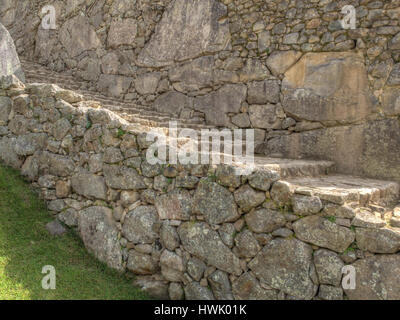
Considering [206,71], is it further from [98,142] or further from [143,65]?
[98,142]

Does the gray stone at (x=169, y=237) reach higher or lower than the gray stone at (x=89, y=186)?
lower

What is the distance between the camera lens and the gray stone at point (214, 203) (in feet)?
8.49

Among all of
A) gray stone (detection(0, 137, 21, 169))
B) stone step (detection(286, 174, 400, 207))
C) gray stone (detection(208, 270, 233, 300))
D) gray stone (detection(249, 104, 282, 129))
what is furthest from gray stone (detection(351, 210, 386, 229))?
gray stone (detection(0, 137, 21, 169))

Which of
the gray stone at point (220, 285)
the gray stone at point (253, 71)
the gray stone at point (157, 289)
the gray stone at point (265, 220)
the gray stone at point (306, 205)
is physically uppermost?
the gray stone at point (253, 71)

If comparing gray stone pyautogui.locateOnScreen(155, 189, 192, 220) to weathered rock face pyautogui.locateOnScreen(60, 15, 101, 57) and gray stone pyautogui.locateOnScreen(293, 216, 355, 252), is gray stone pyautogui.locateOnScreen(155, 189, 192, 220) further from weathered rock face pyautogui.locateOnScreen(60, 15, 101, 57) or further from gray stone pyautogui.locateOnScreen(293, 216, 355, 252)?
weathered rock face pyautogui.locateOnScreen(60, 15, 101, 57)

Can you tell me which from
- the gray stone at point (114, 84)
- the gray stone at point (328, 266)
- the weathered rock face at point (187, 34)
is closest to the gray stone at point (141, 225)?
the gray stone at point (328, 266)

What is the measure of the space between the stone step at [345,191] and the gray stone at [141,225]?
1.33 m

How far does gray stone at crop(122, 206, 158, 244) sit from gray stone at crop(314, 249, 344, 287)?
58.1 inches

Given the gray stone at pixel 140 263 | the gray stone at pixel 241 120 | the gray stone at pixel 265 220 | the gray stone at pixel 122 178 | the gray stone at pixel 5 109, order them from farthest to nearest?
the gray stone at pixel 241 120 → the gray stone at pixel 5 109 → the gray stone at pixel 122 178 → the gray stone at pixel 140 263 → the gray stone at pixel 265 220

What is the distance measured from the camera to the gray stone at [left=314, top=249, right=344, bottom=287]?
2.16m

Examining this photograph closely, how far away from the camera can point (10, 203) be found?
3.46 metres

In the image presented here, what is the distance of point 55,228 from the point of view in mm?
3391

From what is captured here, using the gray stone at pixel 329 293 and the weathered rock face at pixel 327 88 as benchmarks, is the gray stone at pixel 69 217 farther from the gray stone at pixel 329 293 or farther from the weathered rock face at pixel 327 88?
the weathered rock face at pixel 327 88
